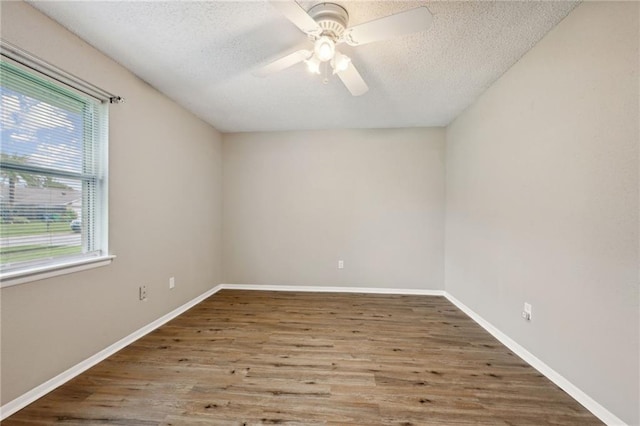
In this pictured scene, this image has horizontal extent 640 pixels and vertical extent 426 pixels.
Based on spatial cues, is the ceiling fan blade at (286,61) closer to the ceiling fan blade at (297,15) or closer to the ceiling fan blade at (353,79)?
the ceiling fan blade at (297,15)

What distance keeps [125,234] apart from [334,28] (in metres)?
2.31

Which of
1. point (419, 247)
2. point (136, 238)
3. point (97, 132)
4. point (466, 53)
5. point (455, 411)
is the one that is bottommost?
point (455, 411)

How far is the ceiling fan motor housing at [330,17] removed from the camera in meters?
1.51

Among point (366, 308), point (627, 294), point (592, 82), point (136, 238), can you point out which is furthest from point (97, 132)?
point (627, 294)

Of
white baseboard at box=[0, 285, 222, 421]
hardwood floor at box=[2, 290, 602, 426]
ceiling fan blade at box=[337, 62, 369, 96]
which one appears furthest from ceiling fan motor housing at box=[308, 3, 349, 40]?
white baseboard at box=[0, 285, 222, 421]

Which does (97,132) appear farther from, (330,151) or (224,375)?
(330,151)

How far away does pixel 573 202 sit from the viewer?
5.33ft

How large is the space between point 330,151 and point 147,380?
3212mm

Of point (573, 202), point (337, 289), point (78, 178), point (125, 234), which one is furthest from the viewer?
point (337, 289)

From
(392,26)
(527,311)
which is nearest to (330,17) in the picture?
(392,26)

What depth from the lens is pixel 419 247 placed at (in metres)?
3.73

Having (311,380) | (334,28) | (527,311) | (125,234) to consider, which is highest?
(334,28)

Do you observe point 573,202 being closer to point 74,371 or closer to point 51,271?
point 51,271

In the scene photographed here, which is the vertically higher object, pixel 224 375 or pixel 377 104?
pixel 377 104
